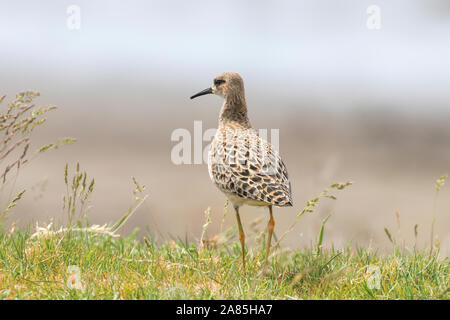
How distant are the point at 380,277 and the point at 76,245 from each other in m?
→ 2.92

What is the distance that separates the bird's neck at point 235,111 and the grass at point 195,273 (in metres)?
1.46

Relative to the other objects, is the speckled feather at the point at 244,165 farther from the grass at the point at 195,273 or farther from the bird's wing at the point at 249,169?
the grass at the point at 195,273

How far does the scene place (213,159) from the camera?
6000mm

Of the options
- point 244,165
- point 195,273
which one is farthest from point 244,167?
point 195,273

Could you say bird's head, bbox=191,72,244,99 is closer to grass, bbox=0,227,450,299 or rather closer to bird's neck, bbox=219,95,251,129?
bird's neck, bbox=219,95,251,129

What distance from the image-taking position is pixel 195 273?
5.38 meters

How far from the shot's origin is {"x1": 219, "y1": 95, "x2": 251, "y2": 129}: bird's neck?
22.0 ft

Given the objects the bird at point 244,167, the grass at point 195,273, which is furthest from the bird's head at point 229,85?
the grass at point 195,273

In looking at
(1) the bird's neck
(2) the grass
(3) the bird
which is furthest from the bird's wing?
(2) the grass

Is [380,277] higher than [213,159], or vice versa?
[213,159]
